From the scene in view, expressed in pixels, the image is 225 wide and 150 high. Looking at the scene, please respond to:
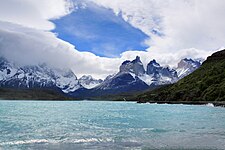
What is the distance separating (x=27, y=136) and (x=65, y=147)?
10519 mm

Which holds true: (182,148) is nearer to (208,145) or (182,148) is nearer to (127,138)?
(208,145)

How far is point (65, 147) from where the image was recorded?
32.3 metres

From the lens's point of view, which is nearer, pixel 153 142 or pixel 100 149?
pixel 100 149

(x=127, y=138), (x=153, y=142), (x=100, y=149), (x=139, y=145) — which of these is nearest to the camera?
(x=100, y=149)

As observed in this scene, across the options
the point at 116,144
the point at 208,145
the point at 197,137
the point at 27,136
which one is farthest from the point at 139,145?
the point at 27,136

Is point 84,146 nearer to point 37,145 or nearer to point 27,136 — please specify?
point 37,145

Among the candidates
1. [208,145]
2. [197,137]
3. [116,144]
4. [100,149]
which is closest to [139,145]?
[116,144]

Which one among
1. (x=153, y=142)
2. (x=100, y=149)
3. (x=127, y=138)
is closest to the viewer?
(x=100, y=149)

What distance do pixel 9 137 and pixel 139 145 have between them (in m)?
16.8

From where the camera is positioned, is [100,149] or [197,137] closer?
[100,149]

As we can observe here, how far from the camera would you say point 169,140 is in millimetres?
37531

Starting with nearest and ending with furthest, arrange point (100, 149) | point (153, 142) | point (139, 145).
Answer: point (100, 149), point (139, 145), point (153, 142)

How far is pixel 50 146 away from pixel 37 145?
1606mm

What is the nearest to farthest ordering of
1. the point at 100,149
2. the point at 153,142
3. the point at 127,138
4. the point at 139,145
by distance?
the point at 100,149
the point at 139,145
the point at 153,142
the point at 127,138
